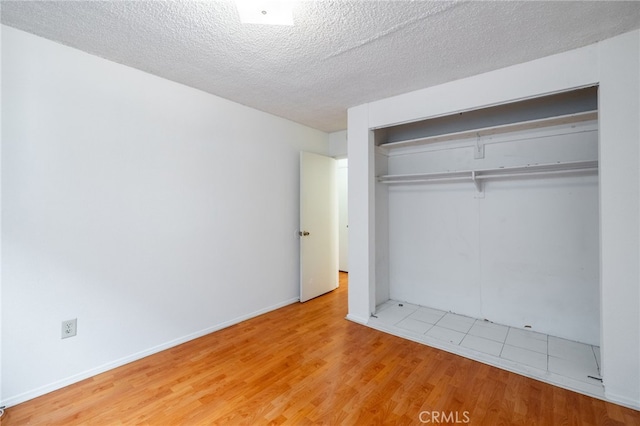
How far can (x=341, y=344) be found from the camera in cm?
271

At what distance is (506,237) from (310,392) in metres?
2.47

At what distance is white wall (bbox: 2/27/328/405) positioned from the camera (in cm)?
190

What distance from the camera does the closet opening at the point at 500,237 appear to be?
2.54m

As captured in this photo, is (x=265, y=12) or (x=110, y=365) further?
(x=110, y=365)

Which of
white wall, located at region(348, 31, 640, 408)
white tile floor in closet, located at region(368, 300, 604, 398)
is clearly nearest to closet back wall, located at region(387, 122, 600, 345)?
white tile floor in closet, located at region(368, 300, 604, 398)

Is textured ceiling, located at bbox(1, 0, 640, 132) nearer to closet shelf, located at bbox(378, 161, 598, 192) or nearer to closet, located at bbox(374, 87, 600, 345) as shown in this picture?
closet, located at bbox(374, 87, 600, 345)

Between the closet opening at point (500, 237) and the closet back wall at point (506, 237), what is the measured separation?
0.03 feet

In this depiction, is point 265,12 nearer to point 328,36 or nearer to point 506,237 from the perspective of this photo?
point 328,36

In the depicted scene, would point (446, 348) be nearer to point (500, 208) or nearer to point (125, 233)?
point (500, 208)

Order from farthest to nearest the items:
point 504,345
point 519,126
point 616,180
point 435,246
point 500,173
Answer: point 435,246, point 500,173, point 519,126, point 504,345, point 616,180

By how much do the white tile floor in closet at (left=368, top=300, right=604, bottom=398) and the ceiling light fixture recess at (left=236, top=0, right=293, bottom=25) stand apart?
2.86 metres

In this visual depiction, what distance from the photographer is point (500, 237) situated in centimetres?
301

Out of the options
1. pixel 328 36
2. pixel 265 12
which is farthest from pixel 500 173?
pixel 265 12

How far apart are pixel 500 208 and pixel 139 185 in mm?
3535
